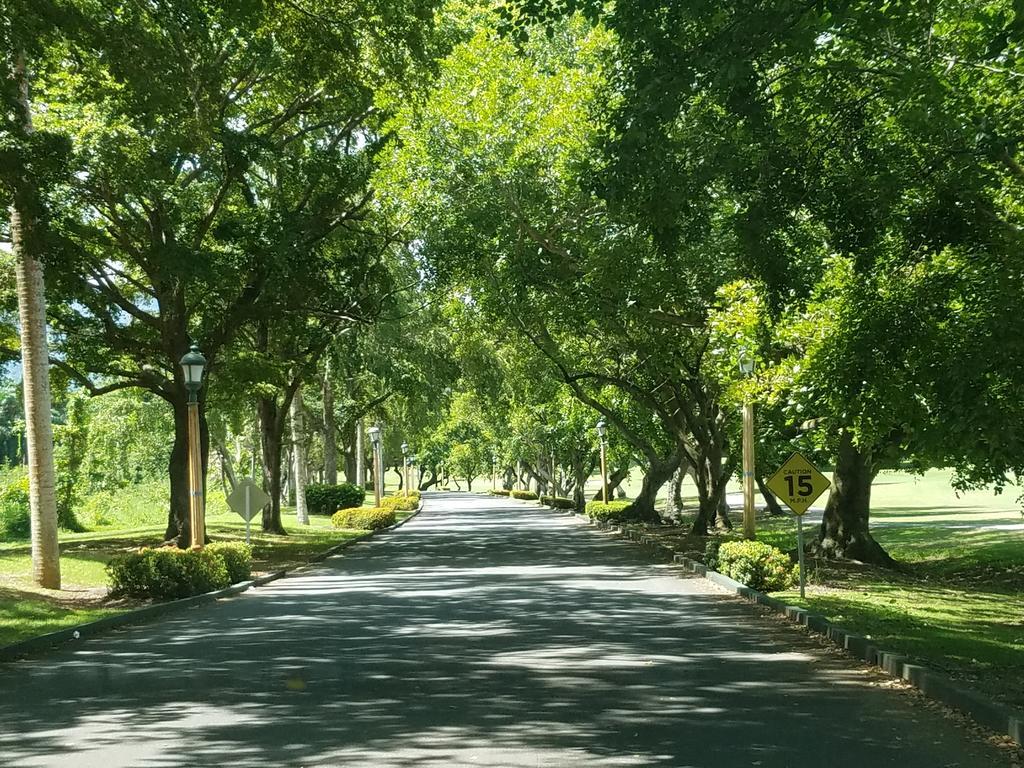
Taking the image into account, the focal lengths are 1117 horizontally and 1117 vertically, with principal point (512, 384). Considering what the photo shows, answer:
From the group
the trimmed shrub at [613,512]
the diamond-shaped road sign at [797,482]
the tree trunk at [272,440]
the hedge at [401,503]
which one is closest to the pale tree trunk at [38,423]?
the diamond-shaped road sign at [797,482]

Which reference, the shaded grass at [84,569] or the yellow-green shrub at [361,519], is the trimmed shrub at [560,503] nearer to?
the yellow-green shrub at [361,519]

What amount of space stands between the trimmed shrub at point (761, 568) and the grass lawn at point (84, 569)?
30.1 ft

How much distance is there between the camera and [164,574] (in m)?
16.8

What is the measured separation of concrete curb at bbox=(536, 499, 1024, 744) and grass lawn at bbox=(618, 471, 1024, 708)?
9.4 inches

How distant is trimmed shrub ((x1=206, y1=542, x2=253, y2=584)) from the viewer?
19375 mm

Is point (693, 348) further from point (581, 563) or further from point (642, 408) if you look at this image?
point (642, 408)

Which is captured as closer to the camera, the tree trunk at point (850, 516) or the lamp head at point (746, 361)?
the lamp head at point (746, 361)

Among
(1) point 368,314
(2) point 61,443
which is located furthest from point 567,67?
(2) point 61,443

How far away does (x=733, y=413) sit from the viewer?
97.3ft

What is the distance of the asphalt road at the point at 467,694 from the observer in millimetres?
6855

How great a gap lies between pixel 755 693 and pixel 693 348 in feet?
57.4

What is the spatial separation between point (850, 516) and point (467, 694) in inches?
656

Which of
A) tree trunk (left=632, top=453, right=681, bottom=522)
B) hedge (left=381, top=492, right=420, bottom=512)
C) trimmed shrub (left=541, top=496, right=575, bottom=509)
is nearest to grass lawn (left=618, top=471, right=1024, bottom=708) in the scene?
tree trunk (left=632, top=453, right=681, bottom=522)

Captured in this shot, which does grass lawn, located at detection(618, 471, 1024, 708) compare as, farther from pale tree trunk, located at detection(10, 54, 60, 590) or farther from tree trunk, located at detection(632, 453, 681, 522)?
pale tree trunk, located at detection(10, 54, 60, 590)
